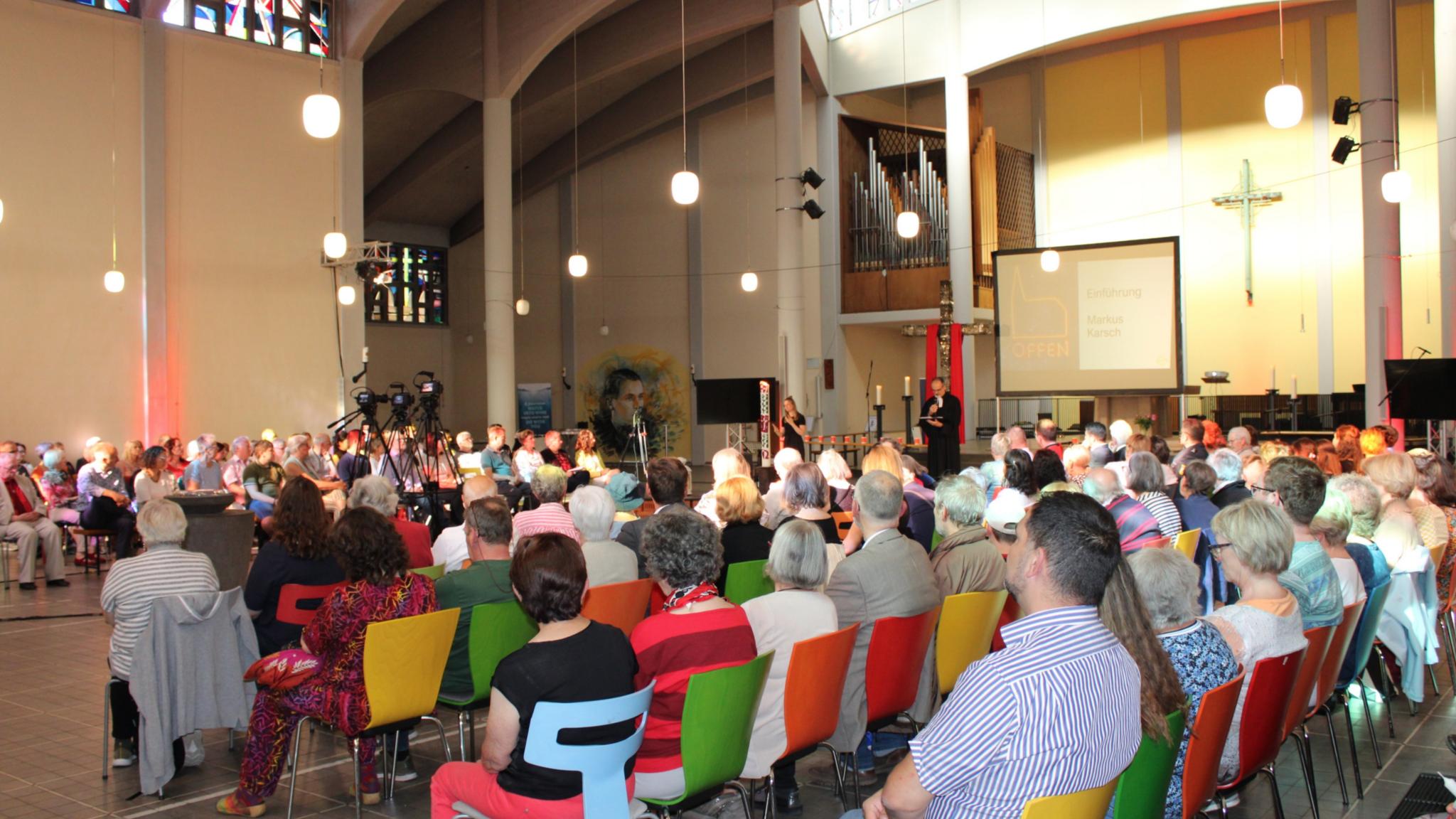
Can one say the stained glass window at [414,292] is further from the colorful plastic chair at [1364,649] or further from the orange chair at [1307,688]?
the orange chair at [1307,688]

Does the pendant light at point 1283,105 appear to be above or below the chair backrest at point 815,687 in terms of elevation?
above

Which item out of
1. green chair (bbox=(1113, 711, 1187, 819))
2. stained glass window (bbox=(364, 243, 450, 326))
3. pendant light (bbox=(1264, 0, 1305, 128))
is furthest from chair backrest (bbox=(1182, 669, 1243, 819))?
stained glass window (bbox=(364, 243, 450, 326))

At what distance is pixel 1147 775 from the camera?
225 cm

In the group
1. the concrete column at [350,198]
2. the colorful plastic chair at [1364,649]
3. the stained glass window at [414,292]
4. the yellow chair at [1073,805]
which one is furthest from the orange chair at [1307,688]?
the stained glass window at [414,292]

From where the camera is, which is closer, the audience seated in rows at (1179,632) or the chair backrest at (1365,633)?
the audience seated in rows at (1179,632)

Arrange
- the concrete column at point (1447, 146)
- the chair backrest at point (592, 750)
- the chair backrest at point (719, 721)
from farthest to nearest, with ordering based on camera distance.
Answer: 1. the concrete column at point (1447, 146)
2. the chair backrest at point (719, 721)
3. the chair backrest at point (592, 750)

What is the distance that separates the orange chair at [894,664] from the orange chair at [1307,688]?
1059 millimetres

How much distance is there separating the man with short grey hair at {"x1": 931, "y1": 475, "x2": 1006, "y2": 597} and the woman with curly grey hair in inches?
44.5

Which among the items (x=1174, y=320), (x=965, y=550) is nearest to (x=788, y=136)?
(x=1174, y=320)

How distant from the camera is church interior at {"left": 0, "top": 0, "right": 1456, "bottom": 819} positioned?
9.51 feet

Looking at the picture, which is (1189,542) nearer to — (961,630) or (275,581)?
(961,630)

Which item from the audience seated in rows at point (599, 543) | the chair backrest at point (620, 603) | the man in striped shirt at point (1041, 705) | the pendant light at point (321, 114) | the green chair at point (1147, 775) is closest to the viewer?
the man in striped shirt at point (1041, 705)

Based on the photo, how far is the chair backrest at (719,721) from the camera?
273 centimetres

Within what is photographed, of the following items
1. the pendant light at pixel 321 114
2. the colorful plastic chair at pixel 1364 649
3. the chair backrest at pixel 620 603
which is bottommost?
the colorful plastic chair at pixel 1364 649
